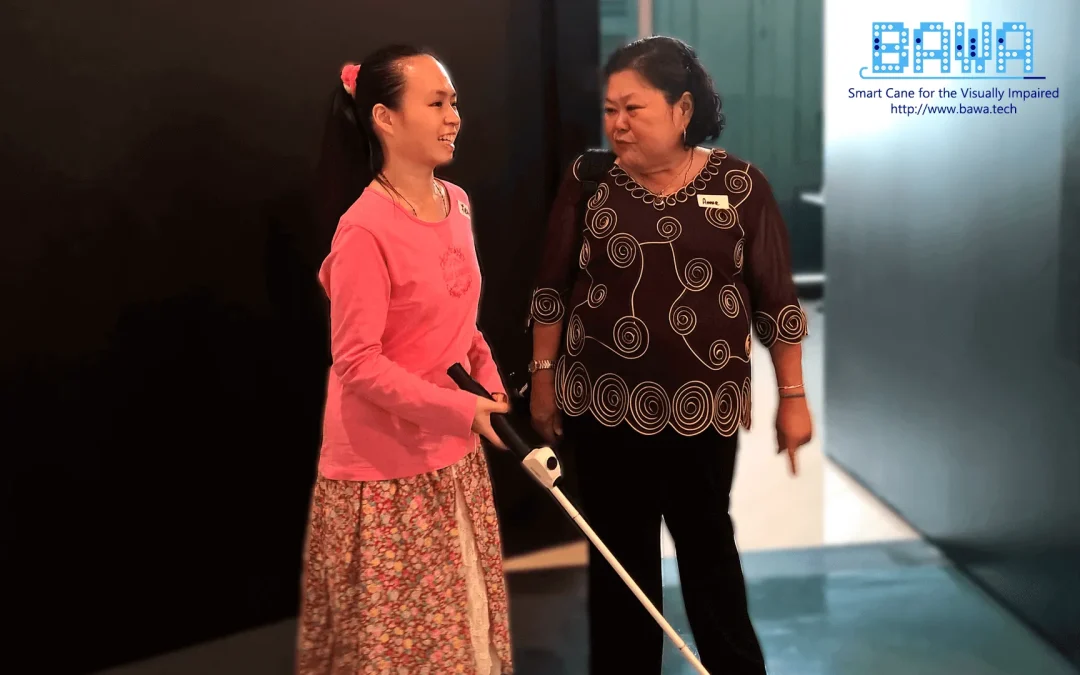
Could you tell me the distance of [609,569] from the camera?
6.76 ft

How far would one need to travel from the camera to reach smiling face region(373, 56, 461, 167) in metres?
1.78

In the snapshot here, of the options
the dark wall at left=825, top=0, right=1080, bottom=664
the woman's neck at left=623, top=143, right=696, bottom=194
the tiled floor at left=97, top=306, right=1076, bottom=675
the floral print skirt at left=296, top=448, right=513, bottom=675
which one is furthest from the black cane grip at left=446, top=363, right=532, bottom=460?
the dark wall at left=825, top=0, right=1080, bottom=664

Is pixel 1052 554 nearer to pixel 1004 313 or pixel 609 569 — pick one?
pixel 1004 313

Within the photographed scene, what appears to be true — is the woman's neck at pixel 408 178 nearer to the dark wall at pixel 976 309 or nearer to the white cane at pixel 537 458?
the white cane at pixel 537 458

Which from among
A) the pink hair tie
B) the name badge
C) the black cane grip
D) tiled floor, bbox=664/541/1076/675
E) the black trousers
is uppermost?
the pink hair tie

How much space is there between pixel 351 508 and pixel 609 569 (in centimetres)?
55

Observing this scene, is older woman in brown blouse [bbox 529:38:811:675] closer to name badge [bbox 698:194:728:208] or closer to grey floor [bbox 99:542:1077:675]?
name badge [bbox 698:194:728:208]

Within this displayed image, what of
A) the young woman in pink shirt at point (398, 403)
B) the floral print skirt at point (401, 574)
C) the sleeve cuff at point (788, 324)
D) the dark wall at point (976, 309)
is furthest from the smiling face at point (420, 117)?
the dark wall at point (976, 309)

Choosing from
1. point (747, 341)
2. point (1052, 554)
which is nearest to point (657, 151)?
point (747, 341)

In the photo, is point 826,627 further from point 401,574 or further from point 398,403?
point 398,403

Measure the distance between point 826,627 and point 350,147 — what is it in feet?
5.62

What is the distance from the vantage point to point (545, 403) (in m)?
2.06

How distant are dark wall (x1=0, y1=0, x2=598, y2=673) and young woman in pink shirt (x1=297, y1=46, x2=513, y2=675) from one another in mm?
723

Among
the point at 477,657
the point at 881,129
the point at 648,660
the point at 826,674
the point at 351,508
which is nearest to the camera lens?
the point at 351,508
